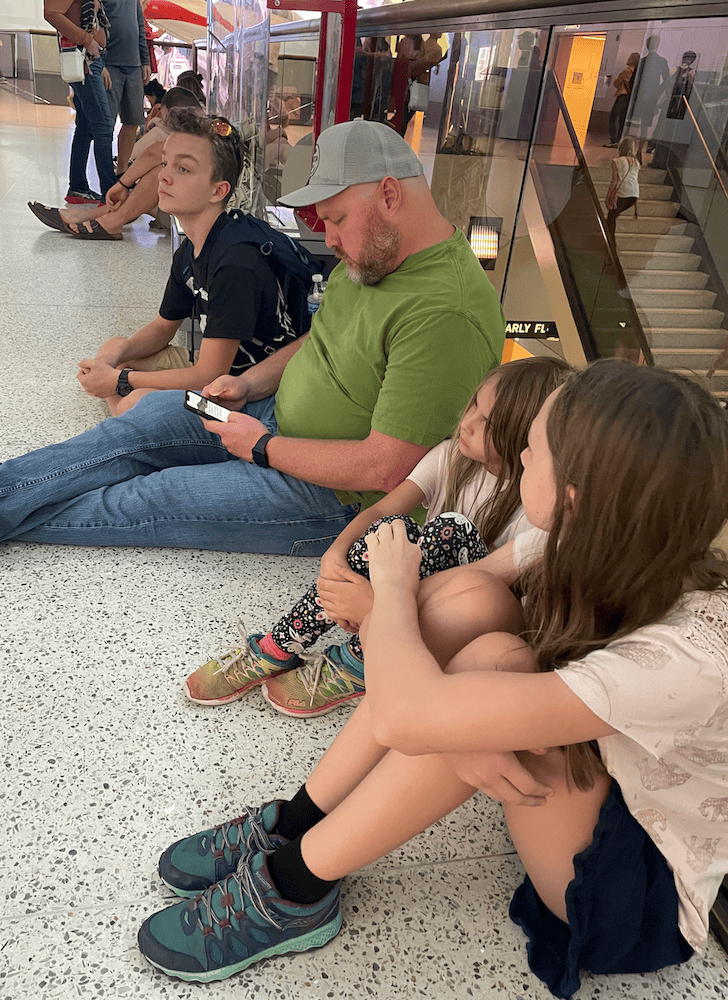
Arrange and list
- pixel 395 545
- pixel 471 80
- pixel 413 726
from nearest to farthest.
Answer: pixel 413 726 < pixel 395 545 < pixel 471 80

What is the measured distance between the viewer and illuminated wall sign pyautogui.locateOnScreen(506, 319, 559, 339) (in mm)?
2594

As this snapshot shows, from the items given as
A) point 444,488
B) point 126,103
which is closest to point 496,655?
point 444,488

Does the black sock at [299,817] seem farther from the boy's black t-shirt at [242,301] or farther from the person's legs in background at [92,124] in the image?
the person's legs in background at [92,124]

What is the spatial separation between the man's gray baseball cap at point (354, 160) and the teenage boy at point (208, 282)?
46 cm

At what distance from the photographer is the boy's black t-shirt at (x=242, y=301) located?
2135 millimetres

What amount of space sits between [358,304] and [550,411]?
93 cm

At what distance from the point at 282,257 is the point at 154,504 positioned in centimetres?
76

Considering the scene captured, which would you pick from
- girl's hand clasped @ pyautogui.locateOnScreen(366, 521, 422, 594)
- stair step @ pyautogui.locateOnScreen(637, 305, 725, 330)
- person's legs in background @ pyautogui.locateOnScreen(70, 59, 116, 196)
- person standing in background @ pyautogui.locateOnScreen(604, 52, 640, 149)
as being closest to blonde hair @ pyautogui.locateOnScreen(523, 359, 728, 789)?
girl's hand clasped @ pyautogui.locateOnScreen(366, 521, 422, 594)

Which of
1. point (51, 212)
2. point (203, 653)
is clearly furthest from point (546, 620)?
point (51, 212)

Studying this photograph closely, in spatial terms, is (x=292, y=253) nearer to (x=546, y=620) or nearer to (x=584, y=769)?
(x=546, y=620)

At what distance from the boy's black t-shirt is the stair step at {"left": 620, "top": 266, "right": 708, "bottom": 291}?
92 cm

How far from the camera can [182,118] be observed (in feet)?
7.68

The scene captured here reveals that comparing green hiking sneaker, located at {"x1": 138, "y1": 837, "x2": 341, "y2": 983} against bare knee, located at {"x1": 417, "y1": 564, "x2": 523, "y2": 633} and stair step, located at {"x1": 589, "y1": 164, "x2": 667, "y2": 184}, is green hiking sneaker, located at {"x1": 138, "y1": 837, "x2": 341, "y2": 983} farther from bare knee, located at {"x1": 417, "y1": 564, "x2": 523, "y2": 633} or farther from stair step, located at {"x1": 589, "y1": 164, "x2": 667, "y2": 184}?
stair step, located at {"x1": 589, "y1": 164, "x2": 667, "y2": 184}

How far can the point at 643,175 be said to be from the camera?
198 centimetres
